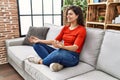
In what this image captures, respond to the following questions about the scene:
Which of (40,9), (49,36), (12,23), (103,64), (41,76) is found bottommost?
(41,76)

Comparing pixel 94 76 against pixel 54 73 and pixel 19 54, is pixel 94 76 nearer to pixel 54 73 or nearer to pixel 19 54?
pixel 54 73

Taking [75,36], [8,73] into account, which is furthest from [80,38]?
[8,73]

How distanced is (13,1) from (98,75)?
2.42 metres

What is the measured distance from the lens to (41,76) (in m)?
1.64

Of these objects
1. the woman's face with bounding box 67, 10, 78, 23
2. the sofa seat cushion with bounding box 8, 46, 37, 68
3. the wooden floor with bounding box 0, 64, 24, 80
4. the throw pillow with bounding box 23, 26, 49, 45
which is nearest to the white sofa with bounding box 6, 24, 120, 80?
the sofa seat cushion with bounding box 8, 46, 37, 68

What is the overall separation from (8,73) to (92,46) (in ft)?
5.57

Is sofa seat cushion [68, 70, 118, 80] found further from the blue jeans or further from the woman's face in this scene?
the woman's face

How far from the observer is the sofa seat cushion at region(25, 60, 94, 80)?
1.53m

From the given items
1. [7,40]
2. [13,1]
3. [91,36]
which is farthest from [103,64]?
[13,1]

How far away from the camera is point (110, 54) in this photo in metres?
1.64

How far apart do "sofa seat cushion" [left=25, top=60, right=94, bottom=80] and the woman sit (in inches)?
2.3

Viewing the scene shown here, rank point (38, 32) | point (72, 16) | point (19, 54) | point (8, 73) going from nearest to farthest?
point (72, 16)
point (19, 54)
point (8, 73)
point (38, 32)

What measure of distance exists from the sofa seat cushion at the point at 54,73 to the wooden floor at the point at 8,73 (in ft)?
2.27

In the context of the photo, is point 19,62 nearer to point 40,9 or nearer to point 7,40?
point 7,40
